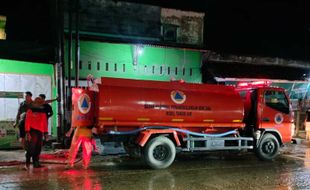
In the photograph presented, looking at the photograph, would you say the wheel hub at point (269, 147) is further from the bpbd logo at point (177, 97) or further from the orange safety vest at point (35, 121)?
the orange safety vest at point (35, 121)

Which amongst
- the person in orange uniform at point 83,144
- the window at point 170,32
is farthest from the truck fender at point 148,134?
the window at point 170,32

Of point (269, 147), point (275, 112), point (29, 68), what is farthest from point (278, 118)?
point (29, 68)

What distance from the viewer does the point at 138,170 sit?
10.1 metres

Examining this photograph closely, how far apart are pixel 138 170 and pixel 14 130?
6.25m

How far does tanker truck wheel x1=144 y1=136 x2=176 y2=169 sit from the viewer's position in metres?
10.2

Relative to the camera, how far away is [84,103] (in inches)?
404

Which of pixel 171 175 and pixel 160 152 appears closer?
pixel 171 175

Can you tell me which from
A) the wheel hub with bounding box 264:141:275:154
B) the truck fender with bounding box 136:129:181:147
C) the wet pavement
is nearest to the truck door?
the wheel hub with bounding box 264:141:275:154

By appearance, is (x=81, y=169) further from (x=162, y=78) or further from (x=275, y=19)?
(x=275, y=19)

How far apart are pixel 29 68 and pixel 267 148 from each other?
9.43 metres

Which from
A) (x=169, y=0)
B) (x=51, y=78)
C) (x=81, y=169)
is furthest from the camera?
(x=169, y=0)

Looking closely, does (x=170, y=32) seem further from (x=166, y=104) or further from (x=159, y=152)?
(x=159, y=152)

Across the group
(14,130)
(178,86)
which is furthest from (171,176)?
(14,130)

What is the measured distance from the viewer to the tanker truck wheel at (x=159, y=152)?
10.2 m
